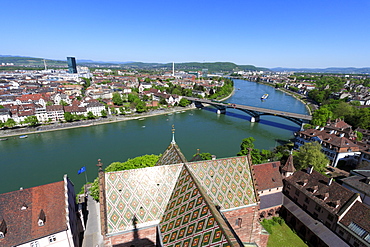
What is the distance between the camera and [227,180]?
1366cm

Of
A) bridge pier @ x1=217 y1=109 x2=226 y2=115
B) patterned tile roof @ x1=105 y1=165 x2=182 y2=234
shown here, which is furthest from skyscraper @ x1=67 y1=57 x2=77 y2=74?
patterned tile roof @ x1=105 y1=165 x2=182 y2=234

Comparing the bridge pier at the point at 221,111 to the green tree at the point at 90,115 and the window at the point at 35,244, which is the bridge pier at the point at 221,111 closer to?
the green tree at the point at 90,115

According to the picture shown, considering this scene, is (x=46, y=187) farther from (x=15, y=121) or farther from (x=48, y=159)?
(x=15, y=121)

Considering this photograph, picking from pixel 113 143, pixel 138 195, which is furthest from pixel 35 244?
pixel 113 143

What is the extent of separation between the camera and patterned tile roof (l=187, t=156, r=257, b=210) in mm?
12945

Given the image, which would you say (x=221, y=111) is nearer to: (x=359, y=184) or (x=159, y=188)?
(x=359, y=184)

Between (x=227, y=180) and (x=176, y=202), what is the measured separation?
4059mm

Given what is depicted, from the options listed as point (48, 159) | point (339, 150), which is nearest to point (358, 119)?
point (339, 150)

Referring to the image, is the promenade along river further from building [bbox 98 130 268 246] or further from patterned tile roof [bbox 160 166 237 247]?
patterned tile roof [bbox 160 166 237 247]

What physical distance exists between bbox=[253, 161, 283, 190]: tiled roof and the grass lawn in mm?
3930

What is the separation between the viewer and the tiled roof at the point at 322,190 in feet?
58.6

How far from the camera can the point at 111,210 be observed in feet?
37.3

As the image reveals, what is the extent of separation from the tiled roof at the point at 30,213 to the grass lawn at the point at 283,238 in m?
17.6

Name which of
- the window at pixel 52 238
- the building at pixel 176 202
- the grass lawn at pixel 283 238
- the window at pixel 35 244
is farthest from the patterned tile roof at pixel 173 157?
the grass lawn at pixel 283 238
